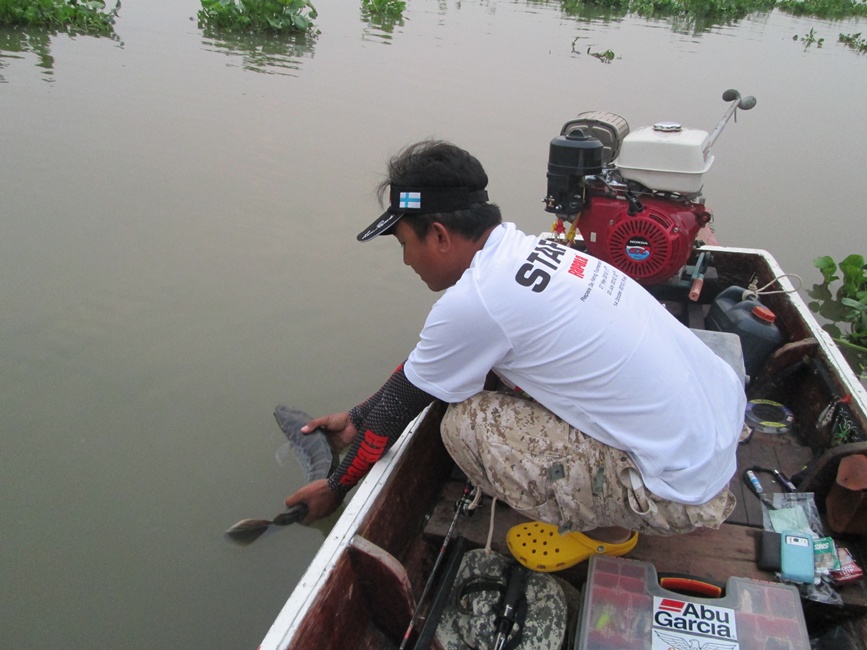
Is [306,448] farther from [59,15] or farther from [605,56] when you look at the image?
[605,56]

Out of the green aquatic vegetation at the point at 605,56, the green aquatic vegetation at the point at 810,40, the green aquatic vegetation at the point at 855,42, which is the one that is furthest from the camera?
the green aquatic vegetation at the point at 810,40

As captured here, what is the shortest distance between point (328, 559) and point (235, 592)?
1102 mm

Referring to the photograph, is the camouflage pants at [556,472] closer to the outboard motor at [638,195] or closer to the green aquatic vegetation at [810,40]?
the outboard motor at [638,195]

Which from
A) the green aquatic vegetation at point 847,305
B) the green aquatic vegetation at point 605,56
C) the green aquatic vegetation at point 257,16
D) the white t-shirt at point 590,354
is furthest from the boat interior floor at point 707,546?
the green aquatic vegetation at point 605,56

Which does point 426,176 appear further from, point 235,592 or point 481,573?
point 235,592

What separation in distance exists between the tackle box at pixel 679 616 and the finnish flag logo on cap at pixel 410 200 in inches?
50.3

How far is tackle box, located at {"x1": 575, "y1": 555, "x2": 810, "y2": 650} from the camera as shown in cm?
168

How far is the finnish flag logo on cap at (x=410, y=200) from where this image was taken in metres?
1.65

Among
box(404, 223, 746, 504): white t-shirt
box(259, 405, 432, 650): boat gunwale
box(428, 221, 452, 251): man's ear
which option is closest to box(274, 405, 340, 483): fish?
box(259, 405, 432, 650): boat gunwale

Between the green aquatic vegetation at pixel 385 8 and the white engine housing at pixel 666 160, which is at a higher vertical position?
the green aquatic vegetation at pixel 385 8

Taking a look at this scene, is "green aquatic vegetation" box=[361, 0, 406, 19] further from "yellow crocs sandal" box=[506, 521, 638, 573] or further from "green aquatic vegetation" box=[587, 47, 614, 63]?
"yellow crocs sandal" box=[506, 521, 638, 573]

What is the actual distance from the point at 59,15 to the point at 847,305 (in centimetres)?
1250

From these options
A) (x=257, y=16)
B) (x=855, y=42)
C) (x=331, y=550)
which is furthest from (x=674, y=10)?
(x=331, y=550)

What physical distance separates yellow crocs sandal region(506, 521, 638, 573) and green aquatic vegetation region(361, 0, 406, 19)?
15.2m
